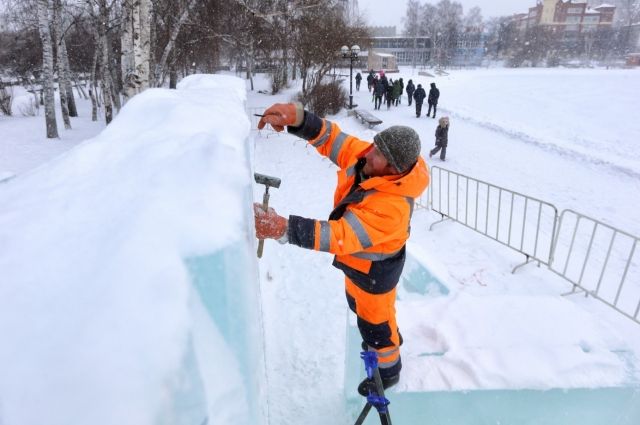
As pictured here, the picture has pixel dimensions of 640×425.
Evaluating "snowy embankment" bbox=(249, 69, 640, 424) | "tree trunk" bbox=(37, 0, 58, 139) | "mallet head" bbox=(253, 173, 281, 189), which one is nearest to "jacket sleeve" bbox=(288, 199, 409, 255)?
"mallet head" bbox=(253, 173, 281, 189)

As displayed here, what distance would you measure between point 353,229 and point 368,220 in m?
0.09

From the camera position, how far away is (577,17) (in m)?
79.8

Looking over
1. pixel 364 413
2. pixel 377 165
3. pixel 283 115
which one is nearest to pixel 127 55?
pixel 283 115

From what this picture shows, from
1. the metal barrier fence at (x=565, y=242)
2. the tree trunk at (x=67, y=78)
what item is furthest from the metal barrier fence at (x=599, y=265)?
the tree trunk at (x=67, y=78)

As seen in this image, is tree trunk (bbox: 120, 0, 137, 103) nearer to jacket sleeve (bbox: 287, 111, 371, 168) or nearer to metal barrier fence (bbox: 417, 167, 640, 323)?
metal barrier fence (bbox: 417, 167, 640, 323)

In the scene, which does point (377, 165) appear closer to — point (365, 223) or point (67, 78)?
point (365, 223)

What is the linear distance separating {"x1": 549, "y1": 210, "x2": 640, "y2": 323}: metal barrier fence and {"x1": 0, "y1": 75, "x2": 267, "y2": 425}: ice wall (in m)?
4.30

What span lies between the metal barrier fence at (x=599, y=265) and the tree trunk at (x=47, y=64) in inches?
556

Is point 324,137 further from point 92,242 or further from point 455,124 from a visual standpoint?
point 455,124

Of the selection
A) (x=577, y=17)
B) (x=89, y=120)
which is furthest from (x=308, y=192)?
(x=577, y=17)

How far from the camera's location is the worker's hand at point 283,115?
2457 mm

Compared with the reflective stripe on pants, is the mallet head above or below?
above

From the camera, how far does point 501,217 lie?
6992 mm

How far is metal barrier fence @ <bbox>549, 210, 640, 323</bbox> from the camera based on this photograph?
15.1 ft
